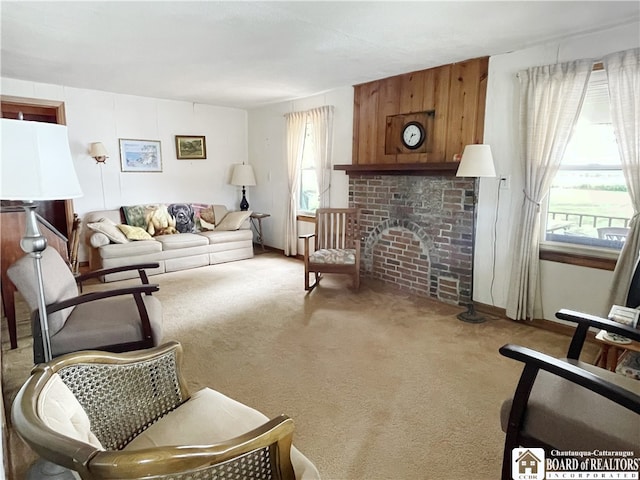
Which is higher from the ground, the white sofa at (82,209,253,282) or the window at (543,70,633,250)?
the window at (543,70,633,250)

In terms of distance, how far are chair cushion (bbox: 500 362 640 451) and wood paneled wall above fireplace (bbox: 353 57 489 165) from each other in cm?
266

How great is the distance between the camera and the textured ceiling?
7.92 ft

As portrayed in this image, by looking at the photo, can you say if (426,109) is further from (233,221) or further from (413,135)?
(233,221)

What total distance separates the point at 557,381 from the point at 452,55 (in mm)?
2917

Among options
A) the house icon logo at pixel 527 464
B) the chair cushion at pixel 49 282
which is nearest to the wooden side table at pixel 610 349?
the house icon logo at pixel 527 464

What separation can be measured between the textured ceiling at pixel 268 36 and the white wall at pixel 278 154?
633 mm

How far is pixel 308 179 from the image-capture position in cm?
562

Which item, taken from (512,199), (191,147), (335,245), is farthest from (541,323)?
(191,147)

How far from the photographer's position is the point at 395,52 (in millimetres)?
3301

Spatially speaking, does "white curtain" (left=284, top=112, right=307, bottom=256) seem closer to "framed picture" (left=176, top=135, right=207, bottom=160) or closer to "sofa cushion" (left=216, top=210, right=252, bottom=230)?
"sofa cushion" (left=216, top=210, right=252, bottom=230)

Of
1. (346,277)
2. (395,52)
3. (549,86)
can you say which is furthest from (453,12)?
(346,277)

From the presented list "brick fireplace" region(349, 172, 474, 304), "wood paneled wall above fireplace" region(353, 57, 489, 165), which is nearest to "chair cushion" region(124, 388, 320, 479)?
"brick fireplace" region(349, 172, 474, 304)

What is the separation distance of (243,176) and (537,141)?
4.35 metres

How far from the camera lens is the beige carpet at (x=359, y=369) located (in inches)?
71.6
